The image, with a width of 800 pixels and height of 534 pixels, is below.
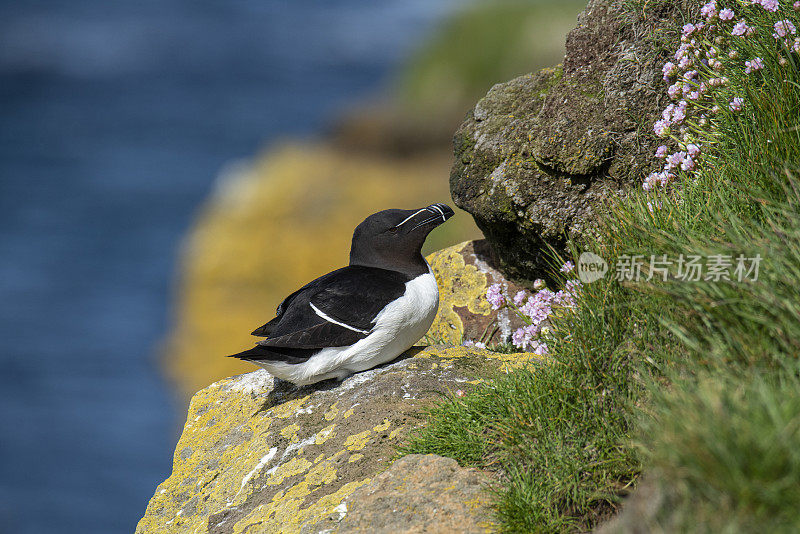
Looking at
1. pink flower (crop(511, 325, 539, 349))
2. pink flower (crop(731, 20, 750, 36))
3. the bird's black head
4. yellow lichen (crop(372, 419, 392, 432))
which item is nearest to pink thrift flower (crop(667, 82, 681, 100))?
pink flower (crop(731, 20, 750, 36))

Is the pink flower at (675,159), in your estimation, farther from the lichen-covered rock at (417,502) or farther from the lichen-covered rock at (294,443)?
the lichen-covered rock at (417,502)

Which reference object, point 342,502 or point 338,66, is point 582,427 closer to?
point 342,502

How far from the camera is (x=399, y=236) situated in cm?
508

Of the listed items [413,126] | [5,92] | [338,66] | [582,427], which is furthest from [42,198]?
[582,427]

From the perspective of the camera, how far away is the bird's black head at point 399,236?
16.6 feet

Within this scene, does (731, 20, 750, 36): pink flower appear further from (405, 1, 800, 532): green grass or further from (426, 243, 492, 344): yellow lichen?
(426, 243, 492, 344): yellow lichen

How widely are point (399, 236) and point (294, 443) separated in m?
1.58

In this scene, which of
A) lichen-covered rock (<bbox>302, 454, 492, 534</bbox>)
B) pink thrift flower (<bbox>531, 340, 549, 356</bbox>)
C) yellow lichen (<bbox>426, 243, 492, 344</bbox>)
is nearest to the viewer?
lichen-covered rock (<bbox>302, 454, 492, 534</bbox>)

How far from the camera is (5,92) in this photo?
46.2 m

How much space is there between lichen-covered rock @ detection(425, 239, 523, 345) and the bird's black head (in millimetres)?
1097

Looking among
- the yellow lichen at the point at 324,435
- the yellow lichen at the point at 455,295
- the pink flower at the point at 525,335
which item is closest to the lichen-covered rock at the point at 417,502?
the yellow lichen at the point at 324,435

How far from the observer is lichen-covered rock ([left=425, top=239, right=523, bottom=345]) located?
19.5ft

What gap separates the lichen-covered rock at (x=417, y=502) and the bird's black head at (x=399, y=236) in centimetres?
173

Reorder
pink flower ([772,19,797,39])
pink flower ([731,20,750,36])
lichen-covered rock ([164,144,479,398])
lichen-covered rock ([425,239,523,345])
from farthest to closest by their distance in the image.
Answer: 1. lichen-covered rock ([164,144,479,398])
2. lichen-covered rock ([425,239,523,345])
3. pink flower ([731,20,750,36])
4. pink flower ([772,19,797,39])
